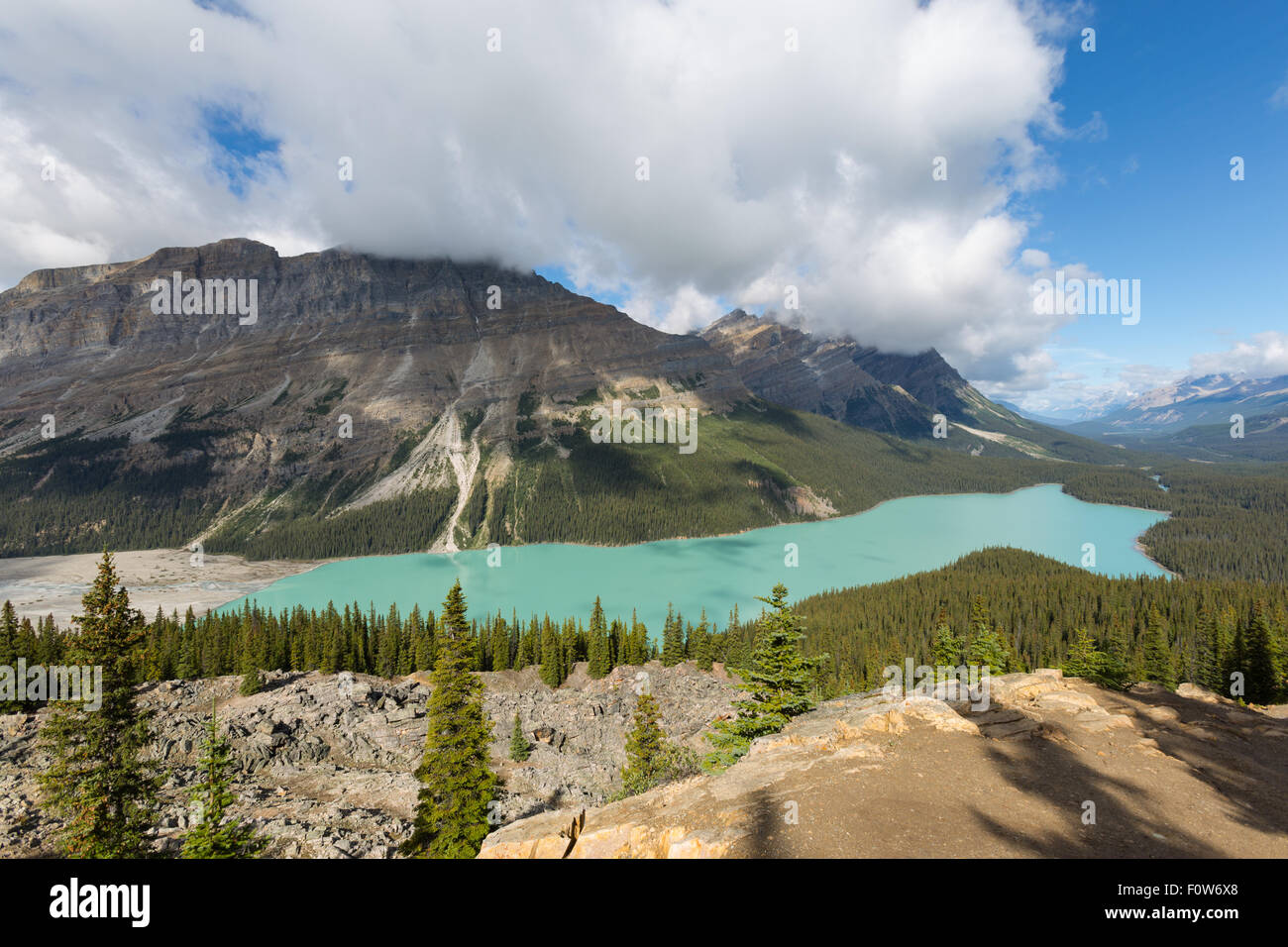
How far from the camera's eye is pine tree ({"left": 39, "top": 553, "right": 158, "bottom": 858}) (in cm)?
1523

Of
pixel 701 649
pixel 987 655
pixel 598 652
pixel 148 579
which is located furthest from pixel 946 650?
pixel 148 579

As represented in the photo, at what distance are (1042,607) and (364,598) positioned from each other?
379ft

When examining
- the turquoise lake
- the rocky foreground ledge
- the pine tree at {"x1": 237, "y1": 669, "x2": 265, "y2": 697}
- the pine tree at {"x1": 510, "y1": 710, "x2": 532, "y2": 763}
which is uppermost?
the rocky foreground ledge

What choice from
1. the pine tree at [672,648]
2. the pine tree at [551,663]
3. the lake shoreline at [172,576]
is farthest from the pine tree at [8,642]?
the pine tree at [672,648]

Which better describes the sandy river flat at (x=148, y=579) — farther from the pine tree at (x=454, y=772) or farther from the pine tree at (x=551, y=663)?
the pine tree at (x=454, y=772)

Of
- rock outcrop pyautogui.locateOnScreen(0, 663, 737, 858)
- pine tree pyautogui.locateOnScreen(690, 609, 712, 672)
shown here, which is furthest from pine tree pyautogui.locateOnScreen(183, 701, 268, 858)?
pine tree pyautogui.locateOnScreen(690, 609, 712, 672)

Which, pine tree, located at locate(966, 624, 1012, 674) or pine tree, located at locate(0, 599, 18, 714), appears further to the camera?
pine tree, located at locate(0, 599, 18, 714)

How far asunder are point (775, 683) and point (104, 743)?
Answer: 72.5 ft

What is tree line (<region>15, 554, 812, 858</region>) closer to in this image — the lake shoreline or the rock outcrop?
the rock outcrop

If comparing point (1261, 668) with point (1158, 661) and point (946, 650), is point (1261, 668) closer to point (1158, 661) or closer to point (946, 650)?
point (1158, 661)

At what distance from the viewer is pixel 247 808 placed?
26469 mm

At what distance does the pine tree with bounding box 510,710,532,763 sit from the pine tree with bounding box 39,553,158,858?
72.0 ft
